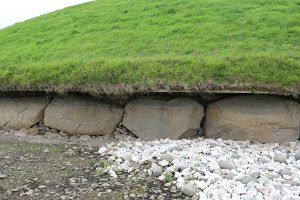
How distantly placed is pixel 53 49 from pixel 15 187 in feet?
21.0

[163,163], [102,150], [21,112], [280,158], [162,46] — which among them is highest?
[162,46]

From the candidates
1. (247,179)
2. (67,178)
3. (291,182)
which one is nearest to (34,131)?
(67,178)

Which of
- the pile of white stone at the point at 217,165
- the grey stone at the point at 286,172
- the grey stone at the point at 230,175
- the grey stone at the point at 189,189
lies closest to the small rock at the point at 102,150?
the pile of white stone at the point at 217,165

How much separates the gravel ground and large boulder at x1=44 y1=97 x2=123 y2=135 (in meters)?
0.62

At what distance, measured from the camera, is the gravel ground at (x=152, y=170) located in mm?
6148

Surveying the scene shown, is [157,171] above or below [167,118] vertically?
below

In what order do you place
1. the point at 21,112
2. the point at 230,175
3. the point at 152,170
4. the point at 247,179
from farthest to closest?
1. the point at 21,112
2. the point at 152,170
3. the point at 230,175
4. the point at 247,179

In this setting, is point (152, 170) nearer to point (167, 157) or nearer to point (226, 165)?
point (167, 157)

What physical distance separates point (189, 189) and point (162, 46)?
549 cm

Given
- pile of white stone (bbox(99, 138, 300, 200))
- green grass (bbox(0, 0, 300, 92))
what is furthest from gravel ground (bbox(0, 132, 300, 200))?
green grass (bbox(0, 0, 300, 92))

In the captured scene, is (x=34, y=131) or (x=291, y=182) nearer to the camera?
(x=291, y=182)

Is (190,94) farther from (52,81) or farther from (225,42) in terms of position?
(52,81)

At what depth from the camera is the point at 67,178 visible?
270 inches

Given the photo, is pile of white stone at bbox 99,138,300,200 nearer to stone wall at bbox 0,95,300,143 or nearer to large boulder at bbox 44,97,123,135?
stone wall at bbox 0,95,300,143
